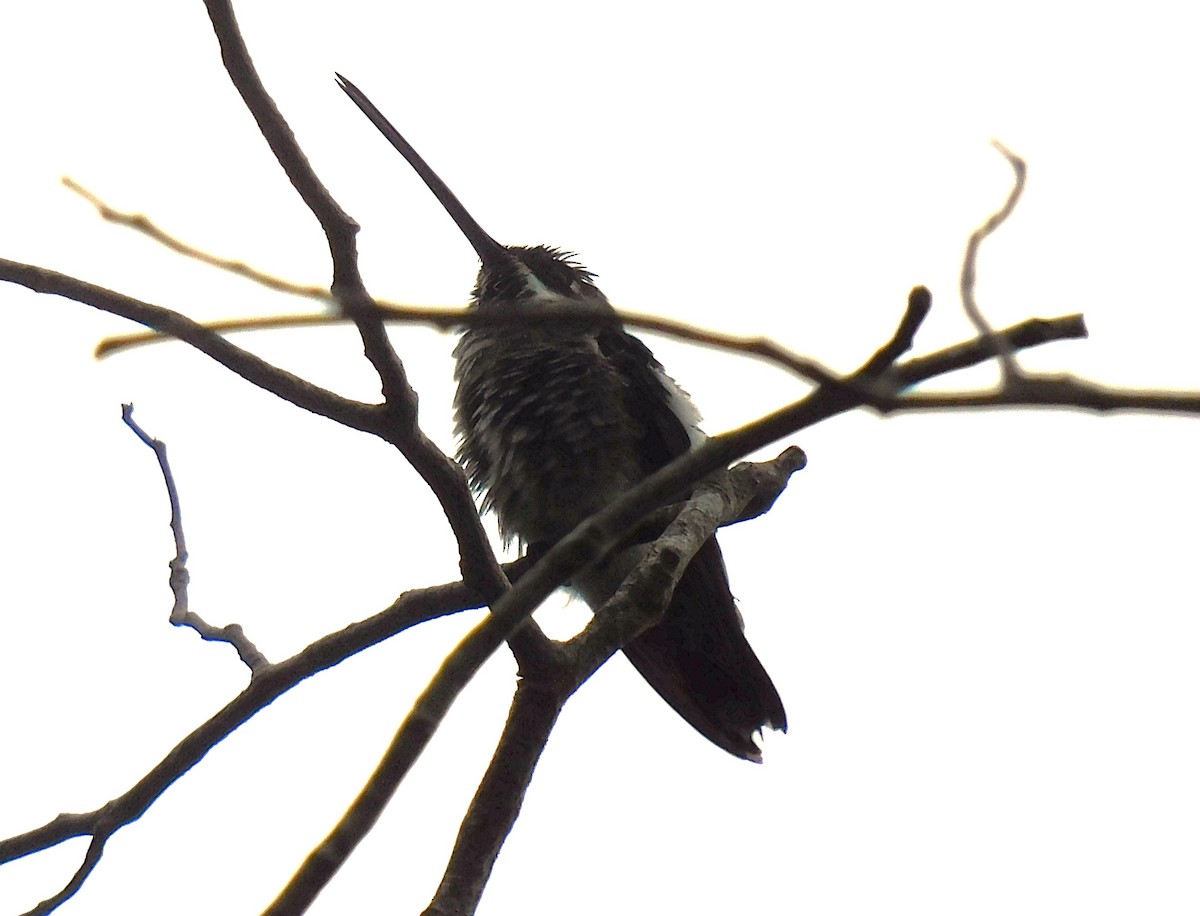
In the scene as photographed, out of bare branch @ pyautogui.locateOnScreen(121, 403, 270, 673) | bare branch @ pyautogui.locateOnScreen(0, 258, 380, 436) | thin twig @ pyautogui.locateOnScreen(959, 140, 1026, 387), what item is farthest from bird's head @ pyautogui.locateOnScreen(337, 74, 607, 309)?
thin twig @ pyautogui.locateOnScreen(959, 140, 1026, 387)

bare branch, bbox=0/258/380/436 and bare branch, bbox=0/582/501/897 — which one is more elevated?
bare branch, bbox=0/258/380/436

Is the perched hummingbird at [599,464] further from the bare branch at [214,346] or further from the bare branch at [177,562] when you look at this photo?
the bare branch at [214,346]

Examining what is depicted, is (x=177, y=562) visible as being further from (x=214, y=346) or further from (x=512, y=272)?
(x=512, y=272)

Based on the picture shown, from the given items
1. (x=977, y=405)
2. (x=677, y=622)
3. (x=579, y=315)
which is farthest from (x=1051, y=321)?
(x=677, y=622)

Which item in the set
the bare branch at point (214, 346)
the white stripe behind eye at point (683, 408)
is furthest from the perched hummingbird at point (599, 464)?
the bare branch at point (214, 346)

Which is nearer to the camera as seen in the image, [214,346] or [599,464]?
[214,346]

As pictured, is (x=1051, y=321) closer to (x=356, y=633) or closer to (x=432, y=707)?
(x=432, y=707)

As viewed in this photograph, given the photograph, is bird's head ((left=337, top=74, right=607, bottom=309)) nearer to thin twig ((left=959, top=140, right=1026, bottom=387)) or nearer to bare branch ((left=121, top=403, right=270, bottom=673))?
bare branch ((left=121, top=403, right=270, bottom=673))

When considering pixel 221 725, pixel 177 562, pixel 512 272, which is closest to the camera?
pixel 221 725

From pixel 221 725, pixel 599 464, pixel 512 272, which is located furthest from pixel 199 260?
pixel 512 272
